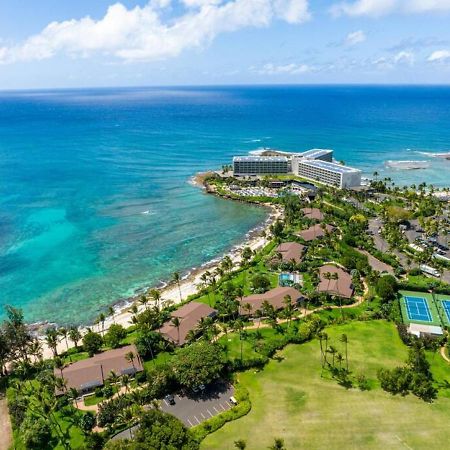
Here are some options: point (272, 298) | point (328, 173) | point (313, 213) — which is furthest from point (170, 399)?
point (328, 173)

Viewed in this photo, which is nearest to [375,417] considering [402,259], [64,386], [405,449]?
[405,449]

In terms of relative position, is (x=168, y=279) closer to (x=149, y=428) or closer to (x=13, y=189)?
(x=149, y=428)

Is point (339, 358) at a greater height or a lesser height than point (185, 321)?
lesser

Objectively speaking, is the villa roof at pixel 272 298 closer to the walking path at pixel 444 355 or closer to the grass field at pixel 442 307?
the walking path at pixel 444 355

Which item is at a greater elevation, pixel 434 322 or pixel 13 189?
pixel 13 189

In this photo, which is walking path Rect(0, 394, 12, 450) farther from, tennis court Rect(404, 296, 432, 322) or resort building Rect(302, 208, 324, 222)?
resort building Rect(302, 208, 324, 222)

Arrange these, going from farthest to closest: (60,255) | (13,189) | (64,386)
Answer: (13,189) → (60,255) → (64,386)

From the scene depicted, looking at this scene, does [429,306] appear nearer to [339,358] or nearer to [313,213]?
[339,358]
